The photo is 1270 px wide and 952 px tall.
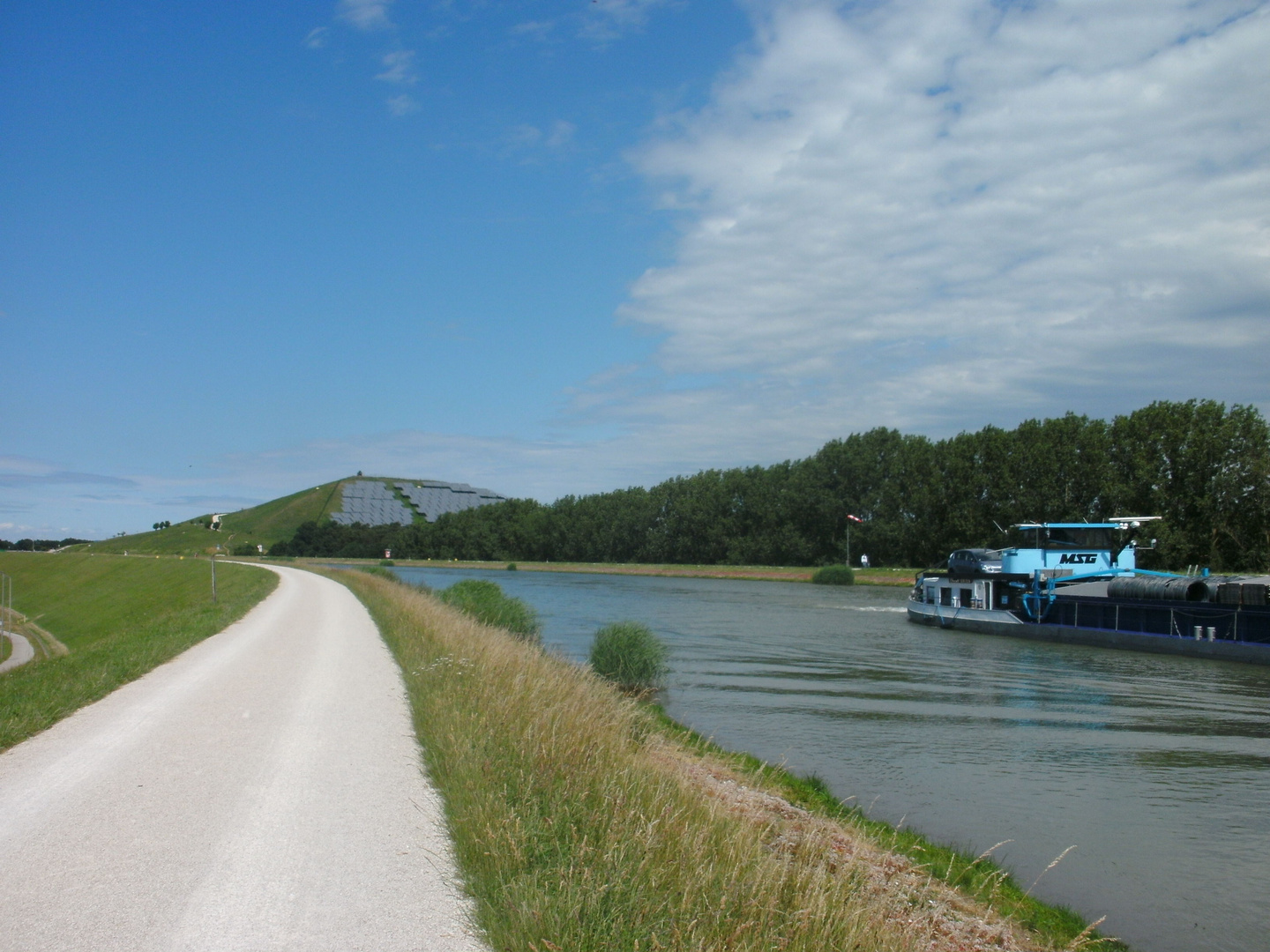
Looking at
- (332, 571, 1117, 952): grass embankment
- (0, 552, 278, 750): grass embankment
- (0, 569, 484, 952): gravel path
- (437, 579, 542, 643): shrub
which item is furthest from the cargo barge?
(0, 552, 278, 750): grass embankment

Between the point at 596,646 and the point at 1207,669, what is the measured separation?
17.8m

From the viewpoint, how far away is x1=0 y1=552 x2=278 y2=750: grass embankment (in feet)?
38.5

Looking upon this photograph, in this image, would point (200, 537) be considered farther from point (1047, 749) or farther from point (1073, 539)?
point (1047, 749)

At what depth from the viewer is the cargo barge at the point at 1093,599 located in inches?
1089

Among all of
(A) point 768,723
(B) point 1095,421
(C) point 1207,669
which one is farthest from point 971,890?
(B) point 1095,421

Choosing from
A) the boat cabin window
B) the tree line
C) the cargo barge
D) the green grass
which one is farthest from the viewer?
the tree line

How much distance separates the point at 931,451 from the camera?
90375mm

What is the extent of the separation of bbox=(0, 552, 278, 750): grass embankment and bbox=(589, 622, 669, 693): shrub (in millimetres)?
8380

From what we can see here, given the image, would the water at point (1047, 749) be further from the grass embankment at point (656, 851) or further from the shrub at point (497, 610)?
the shrub at point (497, 610)

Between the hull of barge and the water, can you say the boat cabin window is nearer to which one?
the hull of barge

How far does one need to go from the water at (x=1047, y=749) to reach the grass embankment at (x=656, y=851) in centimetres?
125

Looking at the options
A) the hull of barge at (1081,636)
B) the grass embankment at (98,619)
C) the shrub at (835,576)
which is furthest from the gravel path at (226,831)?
the shrub at (835,576)

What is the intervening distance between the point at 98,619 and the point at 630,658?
42849 mm

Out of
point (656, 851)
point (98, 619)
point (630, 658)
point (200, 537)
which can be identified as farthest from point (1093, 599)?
point (200, 537)
